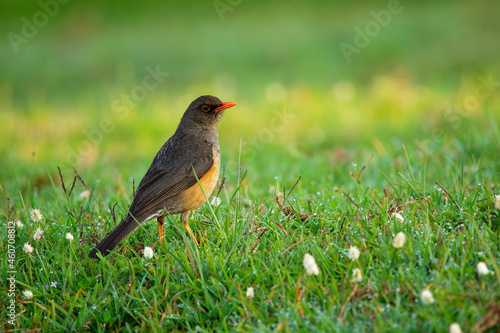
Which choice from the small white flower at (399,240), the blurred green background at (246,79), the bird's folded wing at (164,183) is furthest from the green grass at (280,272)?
the blurred green background at (246,79)

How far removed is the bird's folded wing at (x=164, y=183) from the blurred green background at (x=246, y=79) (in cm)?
64

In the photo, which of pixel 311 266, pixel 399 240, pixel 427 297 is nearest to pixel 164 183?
pixel 311 266

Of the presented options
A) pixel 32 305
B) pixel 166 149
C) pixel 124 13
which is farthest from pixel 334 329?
pixel 124 13

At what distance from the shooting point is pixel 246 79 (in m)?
13.7

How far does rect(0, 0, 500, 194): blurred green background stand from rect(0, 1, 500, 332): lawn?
71mm

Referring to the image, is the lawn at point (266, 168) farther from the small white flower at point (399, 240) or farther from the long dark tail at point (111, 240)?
the long dark tail at point (111, 240)

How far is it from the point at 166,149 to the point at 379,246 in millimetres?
2522

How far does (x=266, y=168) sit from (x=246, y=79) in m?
6.41

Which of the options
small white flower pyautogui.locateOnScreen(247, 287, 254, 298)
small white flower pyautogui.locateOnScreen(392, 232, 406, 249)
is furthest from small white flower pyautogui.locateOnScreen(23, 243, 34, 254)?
small white flower pyautogui.locateOnScreen(392, 232, 406, 249)

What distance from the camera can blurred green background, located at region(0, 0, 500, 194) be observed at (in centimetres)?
907

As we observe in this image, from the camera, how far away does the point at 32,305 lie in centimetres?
404

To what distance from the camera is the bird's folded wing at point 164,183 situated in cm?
486

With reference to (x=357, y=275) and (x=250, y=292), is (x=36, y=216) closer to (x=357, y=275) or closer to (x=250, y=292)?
(x=250, y=292)

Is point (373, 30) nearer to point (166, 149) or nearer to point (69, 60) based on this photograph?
point (69, 60)
